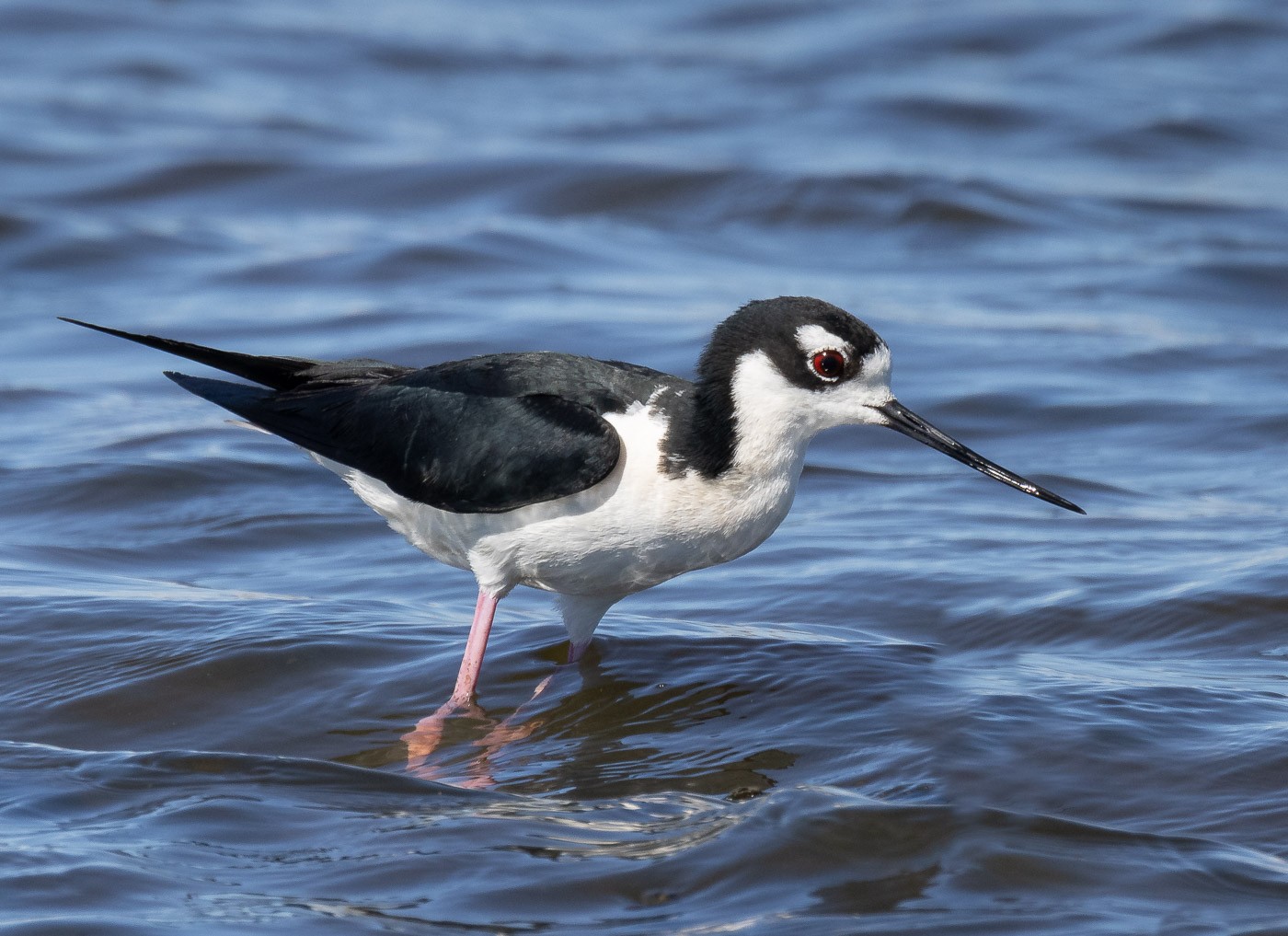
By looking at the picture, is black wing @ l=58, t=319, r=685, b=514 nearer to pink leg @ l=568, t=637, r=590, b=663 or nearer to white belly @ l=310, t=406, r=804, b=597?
white belly @ l=310, t=406, r=804, b=597

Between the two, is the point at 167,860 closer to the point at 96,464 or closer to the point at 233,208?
the point at 96,464

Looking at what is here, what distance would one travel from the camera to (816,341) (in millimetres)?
6301

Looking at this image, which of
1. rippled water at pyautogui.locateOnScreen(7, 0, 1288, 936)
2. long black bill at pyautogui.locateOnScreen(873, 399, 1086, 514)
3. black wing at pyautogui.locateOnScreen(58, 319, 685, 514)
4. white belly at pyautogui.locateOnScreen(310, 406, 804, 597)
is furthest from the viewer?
long black bill at pyautogui.locateOnScreen(873, 399, 1086, 514)

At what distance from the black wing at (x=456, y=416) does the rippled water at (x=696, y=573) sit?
2.88ft

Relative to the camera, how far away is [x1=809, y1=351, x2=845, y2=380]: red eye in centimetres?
632

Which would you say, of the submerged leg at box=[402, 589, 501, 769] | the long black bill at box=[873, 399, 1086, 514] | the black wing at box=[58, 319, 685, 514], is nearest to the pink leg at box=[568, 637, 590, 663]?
the submerged leg at box=[402, 589, 501, 769]

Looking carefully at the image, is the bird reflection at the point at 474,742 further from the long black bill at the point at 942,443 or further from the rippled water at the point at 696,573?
the long black bill at the point at 942,443

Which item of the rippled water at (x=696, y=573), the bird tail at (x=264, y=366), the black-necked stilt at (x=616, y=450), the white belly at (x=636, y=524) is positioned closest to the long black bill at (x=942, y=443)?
the black-necked stilt at (x=616, y=450)

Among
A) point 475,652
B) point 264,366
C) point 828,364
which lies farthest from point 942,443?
point 264,366

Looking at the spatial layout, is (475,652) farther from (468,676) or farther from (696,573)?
(696,573)

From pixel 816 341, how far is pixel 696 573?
241 cm

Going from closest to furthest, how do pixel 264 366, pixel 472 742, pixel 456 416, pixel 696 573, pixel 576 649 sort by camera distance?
pixel 472 742
pixel 456 416
pixel 576 649
pixel 264 366
pixel 696 573

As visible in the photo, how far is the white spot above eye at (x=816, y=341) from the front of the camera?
6.30 meters

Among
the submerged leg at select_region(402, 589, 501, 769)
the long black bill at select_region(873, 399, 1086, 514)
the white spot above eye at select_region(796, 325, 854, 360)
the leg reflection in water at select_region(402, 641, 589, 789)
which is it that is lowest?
the leg reflection in water at select_region(402, 641, 589, 789)
